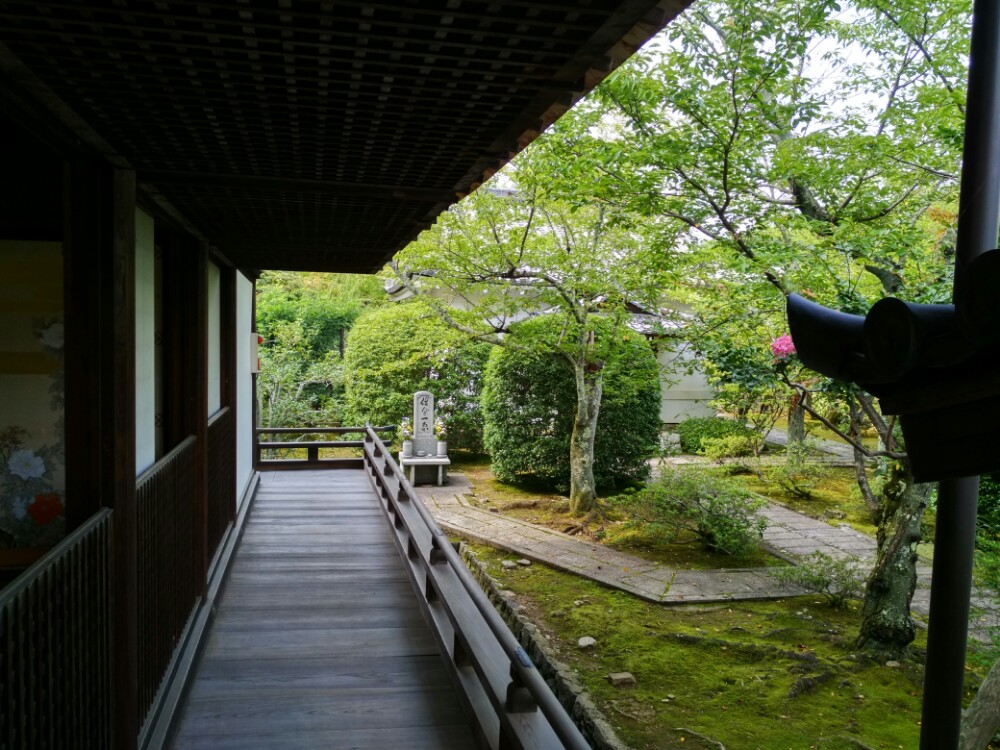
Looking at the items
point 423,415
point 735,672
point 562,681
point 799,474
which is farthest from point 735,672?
point 423,415

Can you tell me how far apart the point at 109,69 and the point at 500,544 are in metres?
7.88

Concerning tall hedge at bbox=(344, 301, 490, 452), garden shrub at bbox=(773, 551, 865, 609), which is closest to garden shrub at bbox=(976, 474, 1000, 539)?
garden shrub at bbox=(773, 551, 865, 609)

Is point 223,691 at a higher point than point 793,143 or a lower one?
lower

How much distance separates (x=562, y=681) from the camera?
19.1 ft

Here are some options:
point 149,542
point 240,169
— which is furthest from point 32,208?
point 149,542

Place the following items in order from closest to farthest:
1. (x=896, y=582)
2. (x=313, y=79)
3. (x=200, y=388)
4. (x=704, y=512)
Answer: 1. (x=313, y=79)
2. (x=200, y=388)
3. (x=896, y=582)
4. (x=704, y=512)

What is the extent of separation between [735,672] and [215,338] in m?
4.91

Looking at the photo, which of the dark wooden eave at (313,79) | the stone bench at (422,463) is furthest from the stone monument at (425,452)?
the dark wooden eave at (313,79)

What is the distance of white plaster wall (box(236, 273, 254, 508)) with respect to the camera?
7.70 metres

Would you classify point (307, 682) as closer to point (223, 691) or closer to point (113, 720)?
point (223, 691)

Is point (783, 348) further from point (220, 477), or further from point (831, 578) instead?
point (220, 477)

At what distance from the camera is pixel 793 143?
588 centimetres

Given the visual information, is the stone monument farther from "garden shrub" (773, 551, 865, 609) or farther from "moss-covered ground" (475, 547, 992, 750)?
"garden shrub" (773, 551, 865, 609)

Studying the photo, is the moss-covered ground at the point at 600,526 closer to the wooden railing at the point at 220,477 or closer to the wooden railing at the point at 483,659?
the wooden railing at the point at 483,659
